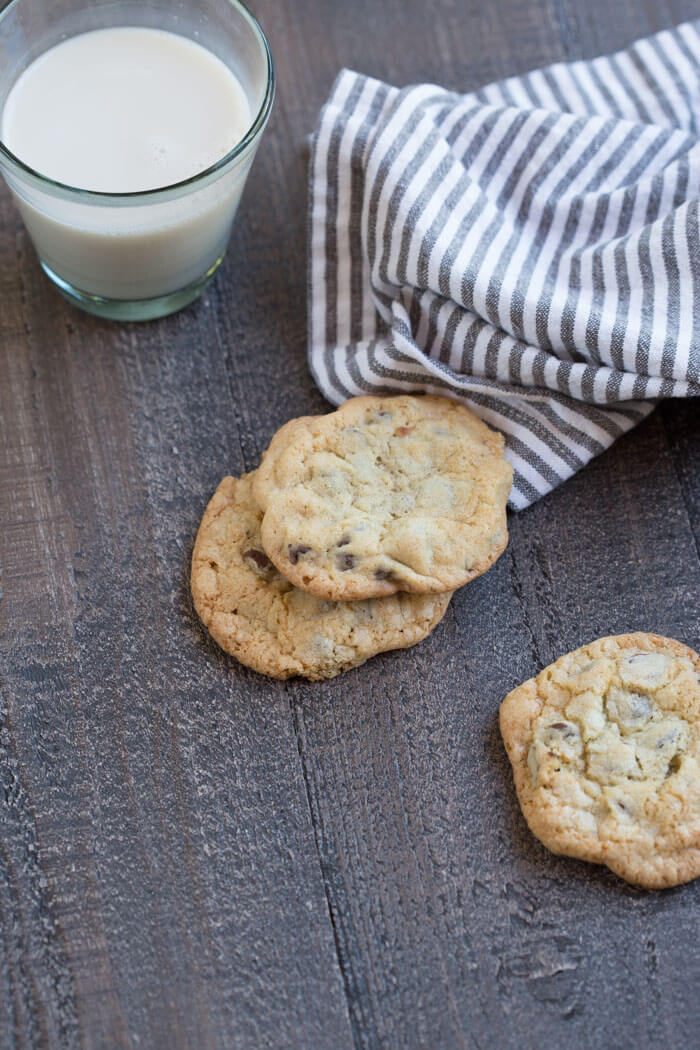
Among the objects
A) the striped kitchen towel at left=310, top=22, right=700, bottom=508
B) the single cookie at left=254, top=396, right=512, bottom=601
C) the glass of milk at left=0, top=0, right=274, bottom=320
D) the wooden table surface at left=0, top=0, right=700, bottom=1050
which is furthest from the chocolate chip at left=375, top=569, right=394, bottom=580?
the glass of milk at left=0, top=0, right=274, bottom=320

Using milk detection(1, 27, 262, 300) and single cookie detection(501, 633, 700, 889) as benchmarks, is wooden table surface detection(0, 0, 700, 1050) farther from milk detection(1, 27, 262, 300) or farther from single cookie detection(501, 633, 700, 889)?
milk detection(1, 27, 262, 300)

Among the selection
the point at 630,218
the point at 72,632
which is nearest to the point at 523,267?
the point at 630,218

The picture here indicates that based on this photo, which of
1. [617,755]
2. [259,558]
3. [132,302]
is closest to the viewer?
[617,755]

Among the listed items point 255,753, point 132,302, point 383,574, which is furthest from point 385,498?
point 132,302

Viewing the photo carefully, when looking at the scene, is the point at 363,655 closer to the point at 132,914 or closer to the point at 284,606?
the point at 284,606

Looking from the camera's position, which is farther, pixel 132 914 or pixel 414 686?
pixel 414 686

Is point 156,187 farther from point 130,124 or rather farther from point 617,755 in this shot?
point 617,755
